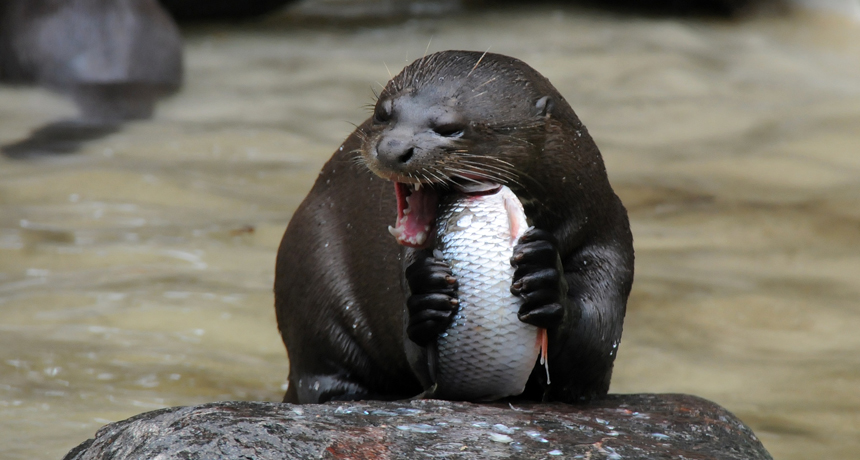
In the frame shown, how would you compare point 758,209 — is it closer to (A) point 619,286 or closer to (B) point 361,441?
(A) point 619,286

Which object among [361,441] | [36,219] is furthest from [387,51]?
[361,441]

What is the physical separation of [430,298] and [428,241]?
0.12 meters

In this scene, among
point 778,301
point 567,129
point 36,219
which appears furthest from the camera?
point 36,219

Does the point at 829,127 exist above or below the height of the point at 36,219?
above

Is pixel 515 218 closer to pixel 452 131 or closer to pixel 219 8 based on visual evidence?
pixel 452 131

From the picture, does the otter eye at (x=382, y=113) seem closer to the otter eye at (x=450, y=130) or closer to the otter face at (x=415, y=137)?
the otter face at (x=415, y=137)

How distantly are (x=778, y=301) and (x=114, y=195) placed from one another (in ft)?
10.1

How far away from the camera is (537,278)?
2.05m

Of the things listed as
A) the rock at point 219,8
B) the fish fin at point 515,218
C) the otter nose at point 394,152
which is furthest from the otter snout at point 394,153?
the rock at point 219,8

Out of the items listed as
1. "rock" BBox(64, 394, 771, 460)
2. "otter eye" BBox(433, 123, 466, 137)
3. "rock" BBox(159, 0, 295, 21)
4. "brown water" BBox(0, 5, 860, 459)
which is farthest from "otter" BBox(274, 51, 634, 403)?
"rock" BBox(159, 0, 295, 21)

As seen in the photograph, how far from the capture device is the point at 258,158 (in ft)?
19.7

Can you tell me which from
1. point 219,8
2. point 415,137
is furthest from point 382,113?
point 219,8

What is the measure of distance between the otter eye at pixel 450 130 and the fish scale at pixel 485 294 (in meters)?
0.12

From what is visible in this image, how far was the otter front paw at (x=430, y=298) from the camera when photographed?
208 cm
